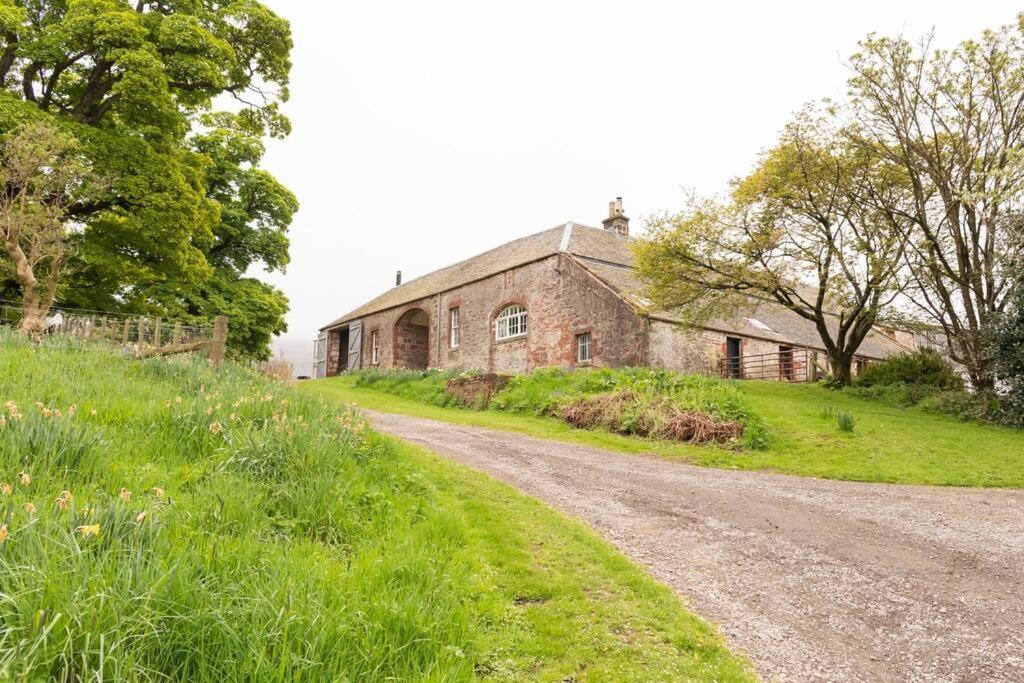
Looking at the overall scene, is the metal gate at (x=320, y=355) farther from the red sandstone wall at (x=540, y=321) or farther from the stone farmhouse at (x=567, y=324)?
the red sandstone wall at (x=540, y=321)

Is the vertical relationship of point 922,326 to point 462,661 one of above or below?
above

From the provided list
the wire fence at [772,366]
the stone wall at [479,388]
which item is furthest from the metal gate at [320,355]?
the wire fence at [772,366]

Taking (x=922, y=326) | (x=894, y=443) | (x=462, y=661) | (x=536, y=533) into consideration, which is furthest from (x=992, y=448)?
(x=462, y=661)

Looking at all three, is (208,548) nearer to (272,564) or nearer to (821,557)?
(272,564)

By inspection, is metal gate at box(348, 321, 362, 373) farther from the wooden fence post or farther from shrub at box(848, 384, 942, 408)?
shrub at box(848, 384, 942, 408)

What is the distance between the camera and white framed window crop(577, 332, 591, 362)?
70.4 feet

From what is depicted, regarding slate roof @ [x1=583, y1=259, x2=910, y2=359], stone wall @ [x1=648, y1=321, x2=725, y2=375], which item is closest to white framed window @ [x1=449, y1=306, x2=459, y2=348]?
slate roof @ [x1=583, y1=259, x2=910, y2=359]

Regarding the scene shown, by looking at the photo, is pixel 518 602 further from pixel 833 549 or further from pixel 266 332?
pixel 266 332

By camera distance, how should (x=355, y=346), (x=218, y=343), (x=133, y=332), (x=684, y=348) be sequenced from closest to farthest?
(x=218, y=343) < (x=133, y=332) < (x=684, y=348) < (x=355, y=346)

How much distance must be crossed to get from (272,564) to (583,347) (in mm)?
19100

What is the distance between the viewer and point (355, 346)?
Result: 3409 cm

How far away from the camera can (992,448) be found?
11234mm

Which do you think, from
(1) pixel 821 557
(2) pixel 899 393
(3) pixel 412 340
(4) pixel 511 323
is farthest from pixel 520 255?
(1) pixel 821 557

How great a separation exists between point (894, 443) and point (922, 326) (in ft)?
24.7
